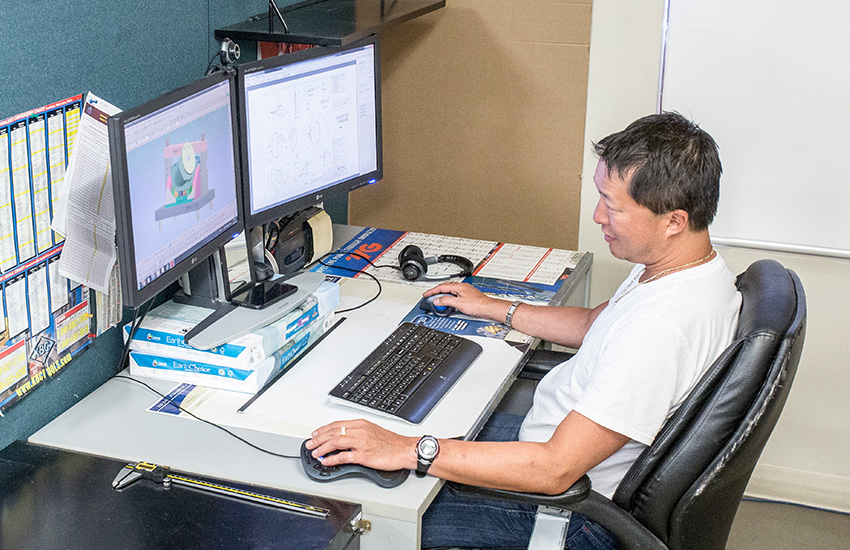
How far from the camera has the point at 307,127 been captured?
193 centimetres

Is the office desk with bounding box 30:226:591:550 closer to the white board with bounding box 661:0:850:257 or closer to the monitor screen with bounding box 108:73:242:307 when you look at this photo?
the monitor screen with bounding box 108:73:242:307

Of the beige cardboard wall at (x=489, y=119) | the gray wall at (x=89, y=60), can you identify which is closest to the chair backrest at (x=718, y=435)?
the gray wall at (x=89, y=60)

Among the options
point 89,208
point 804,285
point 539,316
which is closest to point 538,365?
point 539,316

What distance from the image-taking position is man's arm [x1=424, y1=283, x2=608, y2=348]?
1931mm

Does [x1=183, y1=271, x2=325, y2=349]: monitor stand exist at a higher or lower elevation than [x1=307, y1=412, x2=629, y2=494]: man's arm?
higher

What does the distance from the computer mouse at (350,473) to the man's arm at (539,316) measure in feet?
2.01

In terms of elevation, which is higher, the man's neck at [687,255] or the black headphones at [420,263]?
the man's neck at [687,255]

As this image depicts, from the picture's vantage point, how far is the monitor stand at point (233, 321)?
5.41ft

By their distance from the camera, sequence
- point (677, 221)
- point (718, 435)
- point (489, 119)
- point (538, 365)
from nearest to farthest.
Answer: point (718, 435)
point (677, 221)
point (538, 365)
point (489, 119)

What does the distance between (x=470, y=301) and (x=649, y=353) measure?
634mm

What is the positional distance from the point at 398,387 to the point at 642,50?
1.31 metres

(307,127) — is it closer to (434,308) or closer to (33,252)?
(434,308)

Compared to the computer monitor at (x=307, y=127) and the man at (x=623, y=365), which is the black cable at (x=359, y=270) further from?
the man at (x=623, y=365)

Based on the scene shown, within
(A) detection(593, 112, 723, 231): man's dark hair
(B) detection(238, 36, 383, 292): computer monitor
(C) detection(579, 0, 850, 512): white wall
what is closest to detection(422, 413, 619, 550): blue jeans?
(A) detection(593, 112, 723, 231): man's dark hair
